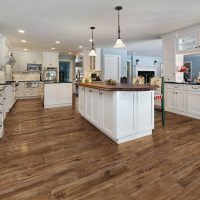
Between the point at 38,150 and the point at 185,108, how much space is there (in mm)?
3952

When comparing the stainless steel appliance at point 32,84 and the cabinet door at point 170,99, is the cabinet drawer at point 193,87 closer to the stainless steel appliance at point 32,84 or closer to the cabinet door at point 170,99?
the cabinet door at point 170,99

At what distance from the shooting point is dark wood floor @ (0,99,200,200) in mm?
1645

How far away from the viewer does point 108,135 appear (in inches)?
124

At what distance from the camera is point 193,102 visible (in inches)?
174

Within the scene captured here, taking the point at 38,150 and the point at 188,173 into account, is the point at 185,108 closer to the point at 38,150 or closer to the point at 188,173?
the point at 188,173

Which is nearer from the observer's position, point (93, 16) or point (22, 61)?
point (93, 16)

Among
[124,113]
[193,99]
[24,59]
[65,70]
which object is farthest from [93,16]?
[65,70]

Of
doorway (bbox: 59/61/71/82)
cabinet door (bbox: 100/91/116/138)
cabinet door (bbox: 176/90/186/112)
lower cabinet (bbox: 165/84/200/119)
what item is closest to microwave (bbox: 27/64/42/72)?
doorway (bbox: 59/61/71/82)

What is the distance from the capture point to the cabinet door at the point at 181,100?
184 inches

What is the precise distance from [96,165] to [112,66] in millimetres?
6612

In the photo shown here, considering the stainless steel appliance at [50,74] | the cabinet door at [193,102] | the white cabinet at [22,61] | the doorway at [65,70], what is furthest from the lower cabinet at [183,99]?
the doorway at [65,70]

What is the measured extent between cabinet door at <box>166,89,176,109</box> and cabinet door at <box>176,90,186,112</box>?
0.39 ft

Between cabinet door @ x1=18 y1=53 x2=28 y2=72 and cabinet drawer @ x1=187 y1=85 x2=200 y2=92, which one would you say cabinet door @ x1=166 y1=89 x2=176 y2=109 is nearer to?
cabinet drawer @ x1=187 y1=85 x2=200 y2=92

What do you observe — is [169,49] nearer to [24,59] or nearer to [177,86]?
[177,86]
